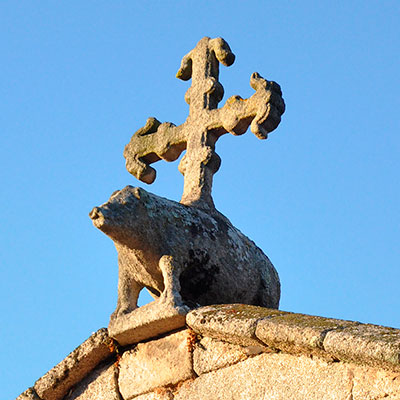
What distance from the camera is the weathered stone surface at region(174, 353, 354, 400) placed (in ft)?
16.3

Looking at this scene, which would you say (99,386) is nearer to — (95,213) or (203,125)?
(95,213)

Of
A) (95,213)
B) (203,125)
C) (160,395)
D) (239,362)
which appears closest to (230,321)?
(239,362)

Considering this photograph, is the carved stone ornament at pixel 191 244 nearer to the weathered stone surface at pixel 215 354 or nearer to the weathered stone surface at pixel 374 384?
the weathered stone surface at pixel 215 354

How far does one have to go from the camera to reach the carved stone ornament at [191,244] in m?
5.79

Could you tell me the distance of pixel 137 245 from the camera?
5.86m

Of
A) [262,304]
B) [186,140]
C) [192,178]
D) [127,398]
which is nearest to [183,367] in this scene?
[127,398]

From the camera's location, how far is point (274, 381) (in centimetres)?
522

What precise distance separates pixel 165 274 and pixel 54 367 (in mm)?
1157

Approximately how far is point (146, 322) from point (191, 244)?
0.60 m

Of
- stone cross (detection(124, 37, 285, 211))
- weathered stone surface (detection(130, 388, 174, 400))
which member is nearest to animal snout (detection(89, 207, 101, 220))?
stone cross (detection(124, 37, 285, 211))

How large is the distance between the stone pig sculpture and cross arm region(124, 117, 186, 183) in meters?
1.09

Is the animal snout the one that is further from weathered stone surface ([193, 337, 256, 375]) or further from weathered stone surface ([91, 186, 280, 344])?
weathered stone surface ([193, 337, 256, 375])

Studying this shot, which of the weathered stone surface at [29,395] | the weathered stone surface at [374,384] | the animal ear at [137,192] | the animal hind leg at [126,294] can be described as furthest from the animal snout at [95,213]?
the weathered stone surface at [374,384]

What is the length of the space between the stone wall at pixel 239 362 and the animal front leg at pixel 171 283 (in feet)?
0.44
